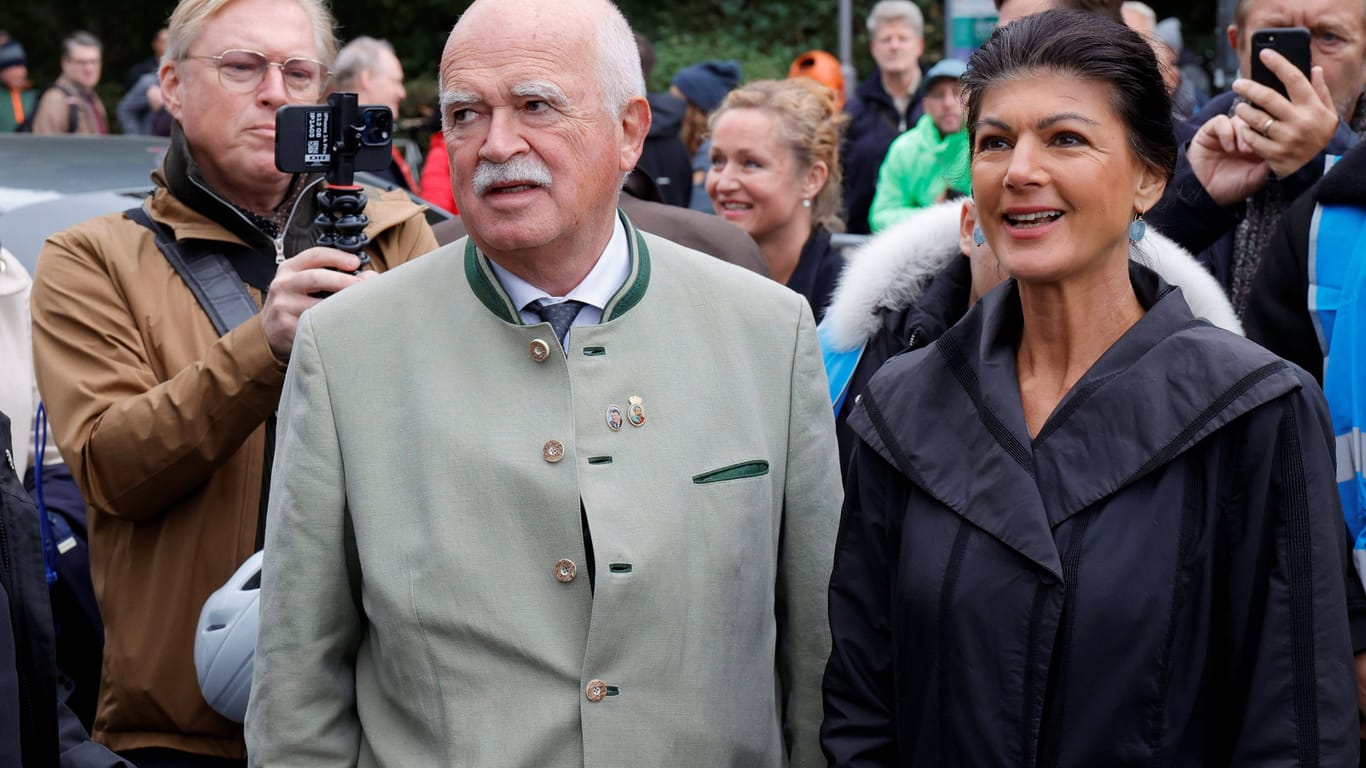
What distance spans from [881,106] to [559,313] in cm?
762

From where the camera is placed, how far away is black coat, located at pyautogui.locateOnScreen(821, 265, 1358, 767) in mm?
2311

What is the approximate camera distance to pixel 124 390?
330 cm

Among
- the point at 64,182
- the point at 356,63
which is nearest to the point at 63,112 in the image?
the point at 356,63

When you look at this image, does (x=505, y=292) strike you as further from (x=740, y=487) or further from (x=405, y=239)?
(x=405, y=239)

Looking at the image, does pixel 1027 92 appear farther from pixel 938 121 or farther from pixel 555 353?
pixel 938 121

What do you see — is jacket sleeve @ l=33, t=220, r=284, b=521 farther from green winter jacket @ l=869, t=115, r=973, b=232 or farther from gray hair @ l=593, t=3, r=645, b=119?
green winter jacket @ l=869, t=115, r=973, b=232

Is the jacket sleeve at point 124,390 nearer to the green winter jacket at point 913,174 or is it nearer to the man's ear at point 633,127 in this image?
the man's ear at point 633,127

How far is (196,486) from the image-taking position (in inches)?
131

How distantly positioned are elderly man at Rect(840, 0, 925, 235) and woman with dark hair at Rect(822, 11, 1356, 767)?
6290 millimetres

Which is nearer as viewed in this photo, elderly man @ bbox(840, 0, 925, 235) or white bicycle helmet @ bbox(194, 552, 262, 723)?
white bicycle helmet @ bbox(194, 552, 262, 723)

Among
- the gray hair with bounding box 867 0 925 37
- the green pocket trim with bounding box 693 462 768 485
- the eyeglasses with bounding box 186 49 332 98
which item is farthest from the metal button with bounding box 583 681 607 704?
the gray hair with bounding box 867 0 925 37

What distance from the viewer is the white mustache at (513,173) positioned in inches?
103

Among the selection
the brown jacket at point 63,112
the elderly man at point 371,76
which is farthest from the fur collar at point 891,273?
the brown jacket at point 63,112

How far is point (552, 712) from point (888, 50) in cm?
844
